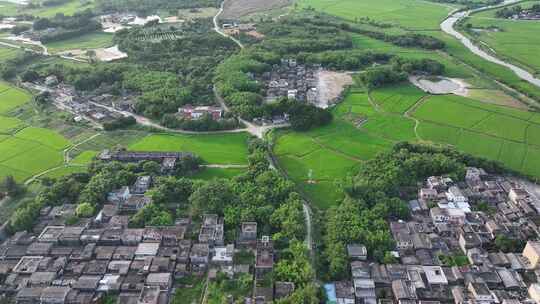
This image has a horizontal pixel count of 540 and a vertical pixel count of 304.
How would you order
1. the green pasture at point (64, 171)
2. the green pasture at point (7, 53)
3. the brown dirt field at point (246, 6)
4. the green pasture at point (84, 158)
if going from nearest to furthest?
the green pasture at point (64, 171), the green pasture at point (84, 158), the green pasture at point (7, 53), the brown dirt field at point (246, 6)

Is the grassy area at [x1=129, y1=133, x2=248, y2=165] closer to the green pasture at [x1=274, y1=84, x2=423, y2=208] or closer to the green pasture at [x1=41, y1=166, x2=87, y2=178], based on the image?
the green pasture at [x1=274, y1=84, x2=423, y2=208]

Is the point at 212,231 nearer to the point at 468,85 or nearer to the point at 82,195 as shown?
the point at 82,195

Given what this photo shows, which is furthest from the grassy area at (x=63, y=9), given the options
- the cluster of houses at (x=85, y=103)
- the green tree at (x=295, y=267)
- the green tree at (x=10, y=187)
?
the green tree at (x=295, y=267)

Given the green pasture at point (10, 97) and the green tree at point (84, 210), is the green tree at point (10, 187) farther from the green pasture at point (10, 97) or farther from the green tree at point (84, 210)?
the green pasture at point (10, 97)

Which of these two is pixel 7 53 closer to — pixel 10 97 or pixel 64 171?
pixel 10 97

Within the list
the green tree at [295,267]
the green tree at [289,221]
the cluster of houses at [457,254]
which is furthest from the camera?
the green tree at [289,221]
